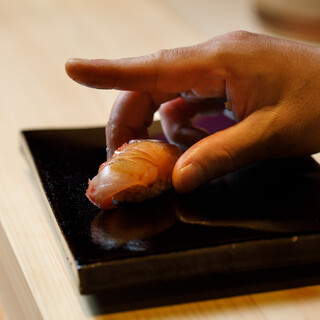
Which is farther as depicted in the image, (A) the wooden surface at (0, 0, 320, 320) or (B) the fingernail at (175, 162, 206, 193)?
(B) the fingernail at (175, 162, 206, 193)

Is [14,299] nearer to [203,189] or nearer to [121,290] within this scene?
[121,290]

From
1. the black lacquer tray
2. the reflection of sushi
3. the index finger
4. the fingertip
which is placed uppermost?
the fingertip

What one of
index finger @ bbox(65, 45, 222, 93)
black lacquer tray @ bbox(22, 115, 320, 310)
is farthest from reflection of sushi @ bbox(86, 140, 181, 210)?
index finger @ bbox(65, 45, 222, 93)

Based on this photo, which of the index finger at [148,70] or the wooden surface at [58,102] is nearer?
the wooden surface at [58,102]

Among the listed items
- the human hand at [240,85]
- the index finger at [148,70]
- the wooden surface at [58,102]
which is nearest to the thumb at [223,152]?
the human hand at [240,85]

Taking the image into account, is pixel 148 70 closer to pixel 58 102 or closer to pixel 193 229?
pixel 193 229

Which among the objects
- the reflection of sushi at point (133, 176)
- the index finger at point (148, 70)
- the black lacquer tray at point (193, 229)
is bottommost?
the black lacquer tray at point (193, 229)

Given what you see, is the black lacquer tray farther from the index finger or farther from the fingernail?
the index finger

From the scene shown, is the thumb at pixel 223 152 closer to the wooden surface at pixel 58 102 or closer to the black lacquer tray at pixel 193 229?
the black lacquer tray at pixel 193 229
